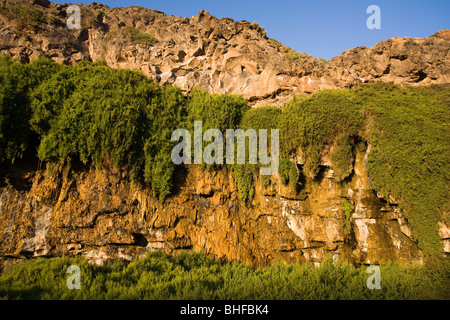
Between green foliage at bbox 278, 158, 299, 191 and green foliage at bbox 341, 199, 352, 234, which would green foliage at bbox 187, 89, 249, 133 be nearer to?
green foliage at bbox 278, 158, 299, 191

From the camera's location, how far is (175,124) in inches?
415

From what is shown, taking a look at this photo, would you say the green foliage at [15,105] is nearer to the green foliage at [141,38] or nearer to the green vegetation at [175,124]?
the green vegetation at [175,124]

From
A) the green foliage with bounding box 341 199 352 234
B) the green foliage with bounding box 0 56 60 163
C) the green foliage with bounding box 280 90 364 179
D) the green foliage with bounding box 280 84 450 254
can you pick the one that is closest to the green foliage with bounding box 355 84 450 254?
the green foliage with bounding box 280 84 450 254

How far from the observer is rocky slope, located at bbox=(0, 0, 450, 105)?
1233 centimetres

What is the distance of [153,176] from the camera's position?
394 inches

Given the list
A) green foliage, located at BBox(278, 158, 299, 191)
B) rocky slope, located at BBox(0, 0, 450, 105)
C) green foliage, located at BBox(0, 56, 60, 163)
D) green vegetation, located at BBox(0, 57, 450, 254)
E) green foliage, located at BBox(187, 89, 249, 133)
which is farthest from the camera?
→ rocky slope, located at BBox(0, 0, 450, 105)

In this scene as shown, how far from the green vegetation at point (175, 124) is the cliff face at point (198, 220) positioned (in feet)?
1.92

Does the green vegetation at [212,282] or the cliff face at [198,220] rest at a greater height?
the cliff face at [198,220]

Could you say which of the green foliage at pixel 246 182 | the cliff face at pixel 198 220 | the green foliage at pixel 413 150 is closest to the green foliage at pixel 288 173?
Result: the cliff face at pixel 198 220

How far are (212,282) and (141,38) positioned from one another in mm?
15280

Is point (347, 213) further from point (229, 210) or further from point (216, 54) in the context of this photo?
point (216, 54)

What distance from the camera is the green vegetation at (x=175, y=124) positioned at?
855 cm

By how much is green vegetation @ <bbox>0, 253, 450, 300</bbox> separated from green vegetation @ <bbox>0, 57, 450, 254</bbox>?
1.76 metres

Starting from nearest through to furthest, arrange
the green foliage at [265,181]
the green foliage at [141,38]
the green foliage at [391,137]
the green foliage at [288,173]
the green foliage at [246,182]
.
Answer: the green foliage at [391,137]
the green foliage at [288,173]
the green foliage at [265,181]
the green foliage at [246,182]
the green foliage at [141,38]
